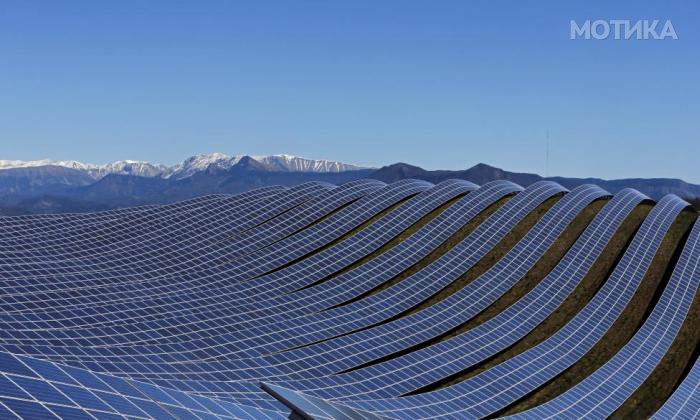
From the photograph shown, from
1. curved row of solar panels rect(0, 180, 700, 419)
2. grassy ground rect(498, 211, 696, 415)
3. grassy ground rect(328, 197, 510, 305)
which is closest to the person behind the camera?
curved row of solar panels rect(0, 180, 700, 419)

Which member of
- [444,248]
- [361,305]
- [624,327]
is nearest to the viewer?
[361,305]

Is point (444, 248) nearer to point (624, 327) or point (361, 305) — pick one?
point (361, 305)

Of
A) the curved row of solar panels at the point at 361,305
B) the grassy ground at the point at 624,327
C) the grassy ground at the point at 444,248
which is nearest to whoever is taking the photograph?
the curved row of solar panels at the point at 361,305

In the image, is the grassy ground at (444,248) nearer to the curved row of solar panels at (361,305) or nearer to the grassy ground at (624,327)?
the curved row of solar panels at (361,305)

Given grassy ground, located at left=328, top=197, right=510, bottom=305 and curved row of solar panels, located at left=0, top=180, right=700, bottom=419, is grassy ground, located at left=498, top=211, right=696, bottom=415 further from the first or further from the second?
grassy ground, located at left=328, top=197, right=510, bottom=305

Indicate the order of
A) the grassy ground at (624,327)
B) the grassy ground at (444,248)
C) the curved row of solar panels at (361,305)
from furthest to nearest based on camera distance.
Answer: the grassy ground at (444,248)
the grassy ground at (624,327)
the curved row of solar panels at (361,305)

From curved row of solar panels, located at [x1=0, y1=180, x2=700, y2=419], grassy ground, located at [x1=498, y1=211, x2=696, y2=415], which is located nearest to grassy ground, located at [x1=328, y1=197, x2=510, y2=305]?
curved row of solar panels, located at [x1=0, y1=180, x2=700, y2=419]

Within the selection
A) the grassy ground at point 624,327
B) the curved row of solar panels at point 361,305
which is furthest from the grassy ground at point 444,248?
the grassy ground at point 624,327

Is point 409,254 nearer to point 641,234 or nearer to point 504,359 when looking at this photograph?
point 504,359

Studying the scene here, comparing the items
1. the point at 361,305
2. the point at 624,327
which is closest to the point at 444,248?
the point at 361,305

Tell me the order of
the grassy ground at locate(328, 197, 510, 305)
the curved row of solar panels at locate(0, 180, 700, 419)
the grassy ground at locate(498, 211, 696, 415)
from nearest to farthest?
the curved row of solar panels at locate(0, 180, 700, 419) < the grassy ground at locate(498, 211, 696, 415) < the grassy ground at locate(328, 197, 510, 305)
